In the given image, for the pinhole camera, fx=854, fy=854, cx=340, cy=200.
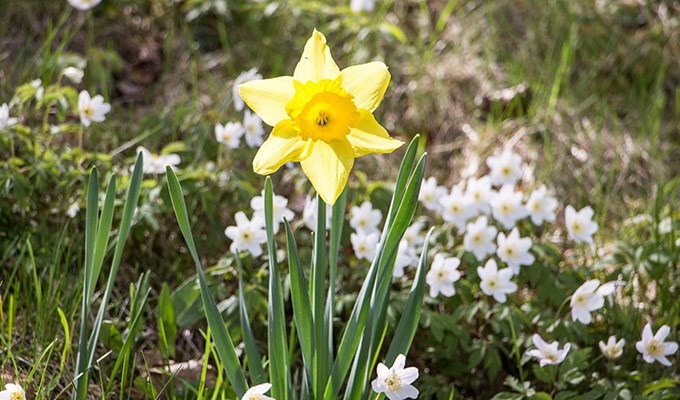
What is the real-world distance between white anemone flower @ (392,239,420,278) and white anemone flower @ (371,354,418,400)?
49cm

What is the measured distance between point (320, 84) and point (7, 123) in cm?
108

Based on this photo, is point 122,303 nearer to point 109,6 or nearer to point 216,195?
point 216,195

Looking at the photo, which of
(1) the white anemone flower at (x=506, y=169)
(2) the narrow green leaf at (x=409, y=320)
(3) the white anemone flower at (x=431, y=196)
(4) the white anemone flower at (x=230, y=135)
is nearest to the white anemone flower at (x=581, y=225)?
(1) the white anemone flower at (x=506, y=169)

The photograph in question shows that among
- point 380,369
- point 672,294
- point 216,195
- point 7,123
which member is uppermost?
point 7,123

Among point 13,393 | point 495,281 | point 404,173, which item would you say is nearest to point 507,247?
point 495,281

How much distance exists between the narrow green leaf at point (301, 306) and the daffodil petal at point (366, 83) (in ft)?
0.87

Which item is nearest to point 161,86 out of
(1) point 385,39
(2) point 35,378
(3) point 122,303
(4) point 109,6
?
(4) point 109,6

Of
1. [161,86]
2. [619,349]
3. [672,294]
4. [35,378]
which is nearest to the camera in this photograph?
[35,378]

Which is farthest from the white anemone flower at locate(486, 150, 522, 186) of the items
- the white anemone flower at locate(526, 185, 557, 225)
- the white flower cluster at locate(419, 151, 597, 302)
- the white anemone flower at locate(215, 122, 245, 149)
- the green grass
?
the white anemone flower at locate(215, 122, 245, 149)

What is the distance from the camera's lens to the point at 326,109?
1.35 meters

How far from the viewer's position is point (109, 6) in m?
3.47

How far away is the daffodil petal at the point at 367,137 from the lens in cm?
Result: 137

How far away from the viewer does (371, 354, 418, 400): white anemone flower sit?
149 centimetres

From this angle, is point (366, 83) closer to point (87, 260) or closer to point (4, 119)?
point (87, 260)
